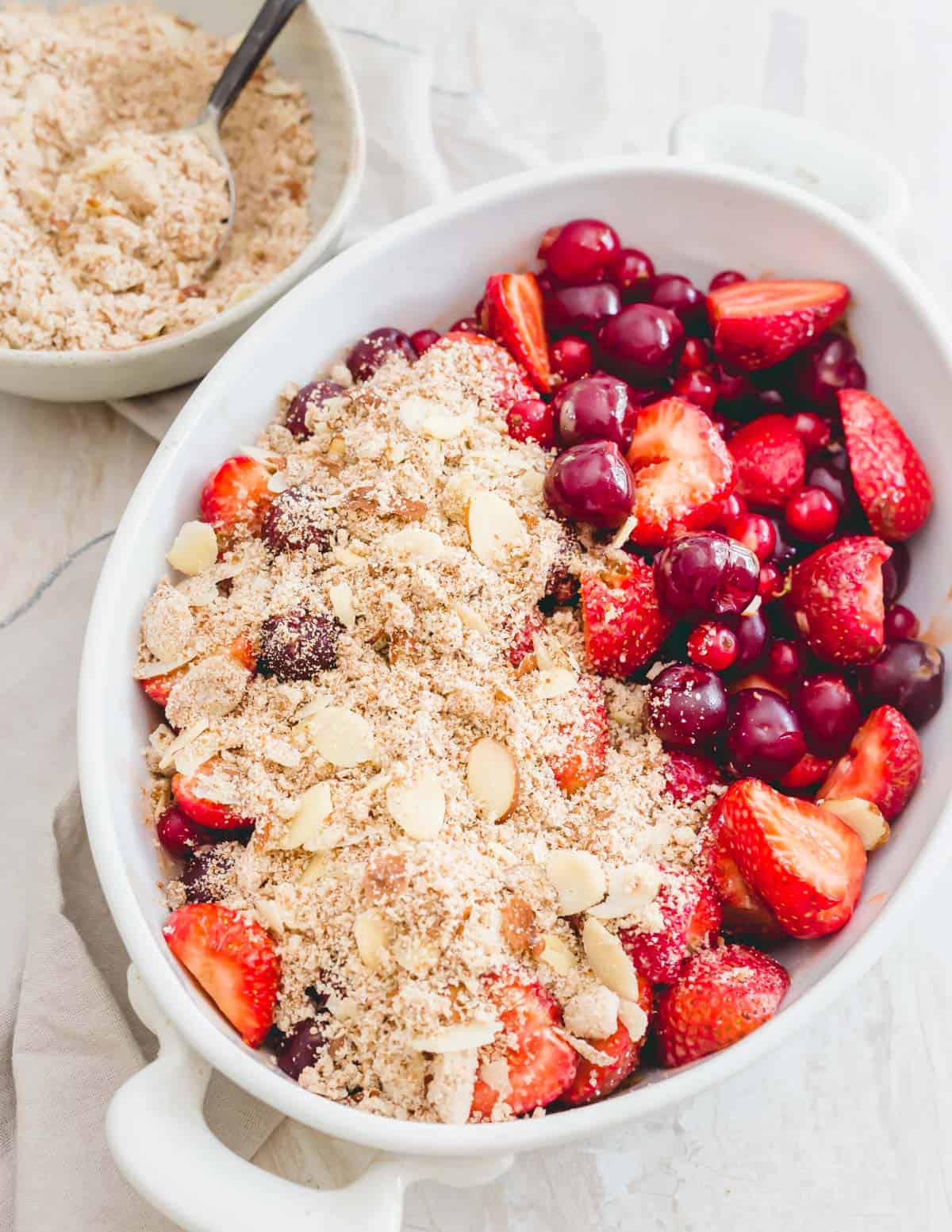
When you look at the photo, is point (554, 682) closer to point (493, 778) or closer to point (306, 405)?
point (493, 778)

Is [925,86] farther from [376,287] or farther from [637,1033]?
[637,1033]

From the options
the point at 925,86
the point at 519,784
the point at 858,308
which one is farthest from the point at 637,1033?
the point at 925,86

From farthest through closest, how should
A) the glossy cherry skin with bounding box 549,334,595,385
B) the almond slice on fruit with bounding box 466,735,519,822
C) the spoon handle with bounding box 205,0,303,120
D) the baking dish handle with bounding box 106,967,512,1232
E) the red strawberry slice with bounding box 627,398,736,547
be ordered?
1. the spoon handle with bounding box 205,0,303,120
2. the glossy cherry skin with bounding box 549,334,595,385
3. the red strawberry slice with bounding box 627,398,736,547
4. the almond slice on fruit with bounding box 466,735,519,822
5. the baking dish handle with bounding box 106,967,512,1232

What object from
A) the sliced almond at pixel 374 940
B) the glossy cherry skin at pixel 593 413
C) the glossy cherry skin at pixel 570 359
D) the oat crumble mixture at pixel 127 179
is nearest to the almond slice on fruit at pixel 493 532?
the glossy cherry skin at pixel 593 413

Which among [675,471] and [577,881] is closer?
[577,881]

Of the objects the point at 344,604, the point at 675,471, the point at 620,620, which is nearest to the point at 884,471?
the point at 675,471

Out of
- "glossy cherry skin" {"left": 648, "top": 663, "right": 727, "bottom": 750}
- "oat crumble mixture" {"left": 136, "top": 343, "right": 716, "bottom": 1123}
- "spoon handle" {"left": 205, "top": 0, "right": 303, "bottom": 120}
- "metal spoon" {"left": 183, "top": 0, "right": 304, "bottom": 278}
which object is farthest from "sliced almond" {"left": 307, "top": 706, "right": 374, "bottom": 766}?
"spoon handle" {"left": 205, "top": 0, "right": 303, "bottom": 120}

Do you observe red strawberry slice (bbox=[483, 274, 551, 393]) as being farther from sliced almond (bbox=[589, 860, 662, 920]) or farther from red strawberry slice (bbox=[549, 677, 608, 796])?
sliced almond (bbox=[589, 860, 662, 920])
